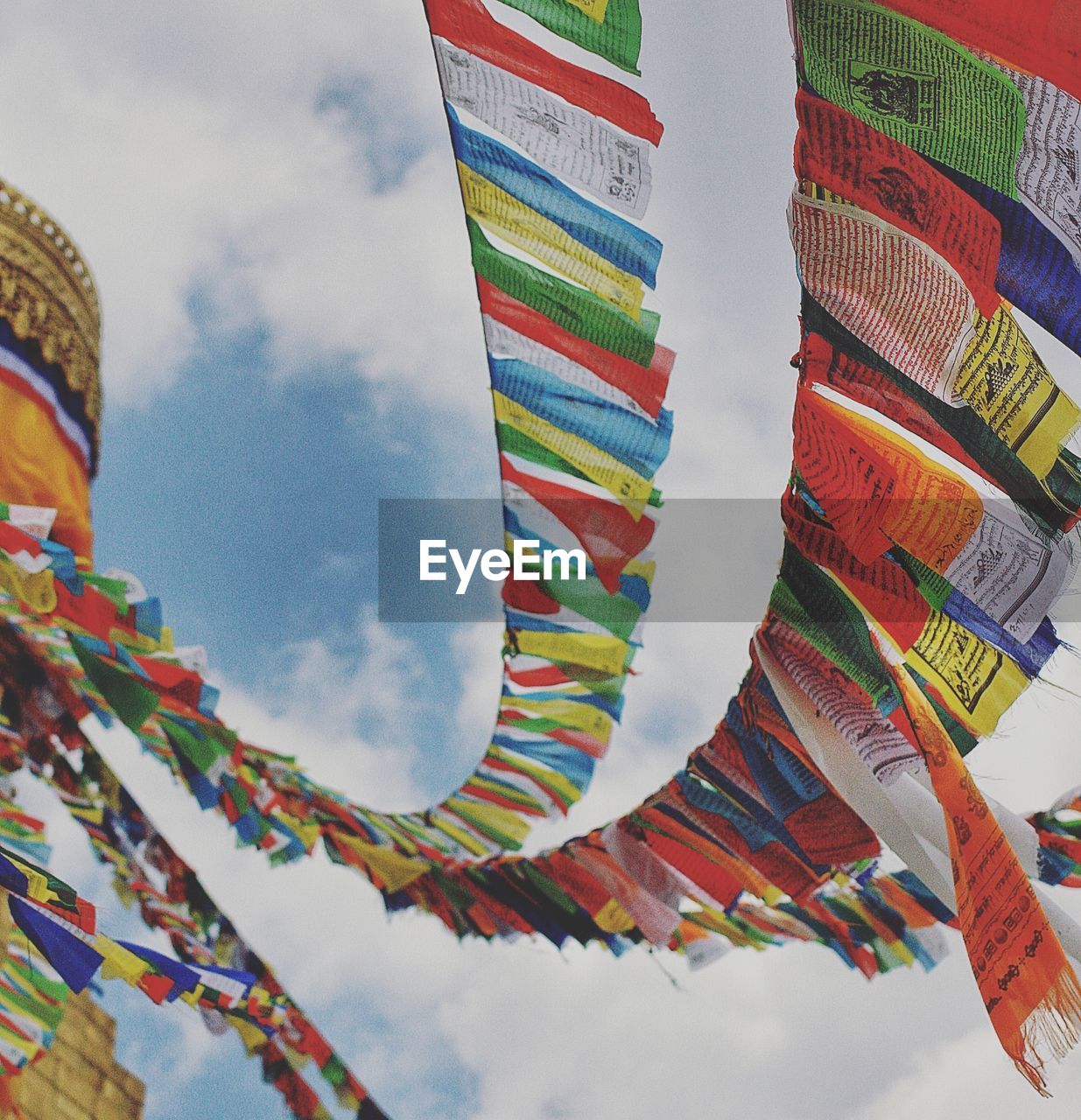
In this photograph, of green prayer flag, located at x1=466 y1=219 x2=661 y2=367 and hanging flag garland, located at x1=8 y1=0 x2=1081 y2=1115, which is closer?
hanging flag garland, located at x1=8 y1=0 x2=1081 y2=1115

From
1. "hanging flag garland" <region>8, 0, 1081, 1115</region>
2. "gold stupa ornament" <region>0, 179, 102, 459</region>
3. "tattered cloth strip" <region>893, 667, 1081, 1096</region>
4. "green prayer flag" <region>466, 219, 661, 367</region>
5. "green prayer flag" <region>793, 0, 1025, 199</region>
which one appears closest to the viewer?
"green prayer flag" <region>793, 0, 1025, 199</region>

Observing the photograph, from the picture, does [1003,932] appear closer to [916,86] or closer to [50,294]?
[916,86]

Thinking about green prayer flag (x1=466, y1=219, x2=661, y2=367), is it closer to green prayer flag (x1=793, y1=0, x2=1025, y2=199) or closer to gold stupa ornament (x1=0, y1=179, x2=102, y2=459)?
green prayer flag (x1=793, y1=0, x2=1025, y2=199)

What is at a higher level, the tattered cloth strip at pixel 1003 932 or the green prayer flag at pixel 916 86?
the green prayer flag at pixel 916 86

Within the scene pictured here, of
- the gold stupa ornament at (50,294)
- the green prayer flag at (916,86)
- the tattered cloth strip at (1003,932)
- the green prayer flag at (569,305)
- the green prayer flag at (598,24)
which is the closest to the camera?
the green prayer flag at (916,86)

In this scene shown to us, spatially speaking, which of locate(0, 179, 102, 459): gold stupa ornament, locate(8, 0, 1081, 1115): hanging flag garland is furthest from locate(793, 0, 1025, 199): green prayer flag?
locate(0, 179, 102, 459): gold stupa ornament

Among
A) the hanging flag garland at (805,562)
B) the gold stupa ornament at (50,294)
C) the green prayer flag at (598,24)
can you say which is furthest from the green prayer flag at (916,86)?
the gold stupa ornament at (50,294)

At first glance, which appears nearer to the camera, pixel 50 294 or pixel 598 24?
pixel 598 24

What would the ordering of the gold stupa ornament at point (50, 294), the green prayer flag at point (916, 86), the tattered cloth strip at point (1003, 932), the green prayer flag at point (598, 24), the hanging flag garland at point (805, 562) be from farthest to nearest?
the gold stupa ornament at point (50, 294) → the green prayer flag at point (598, 24) → the tattered cloth strip at point (1003, 932) → the hanging flag garland at point (805, 562) → the green prayer flag at point (916, 86)

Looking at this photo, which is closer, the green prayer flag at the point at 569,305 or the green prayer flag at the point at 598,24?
the green prayer flag at the point at 598,24

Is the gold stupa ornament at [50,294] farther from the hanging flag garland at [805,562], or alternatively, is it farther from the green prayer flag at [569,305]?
the green prayer flag at [569,305]

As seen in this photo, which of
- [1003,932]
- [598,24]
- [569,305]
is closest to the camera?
[1003,932]

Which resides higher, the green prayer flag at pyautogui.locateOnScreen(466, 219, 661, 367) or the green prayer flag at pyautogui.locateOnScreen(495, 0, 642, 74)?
the green prayer flag at pyautogui.locateOnScreen(495, 0, 642, 74)

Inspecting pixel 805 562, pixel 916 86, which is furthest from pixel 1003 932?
pixel 916 86
